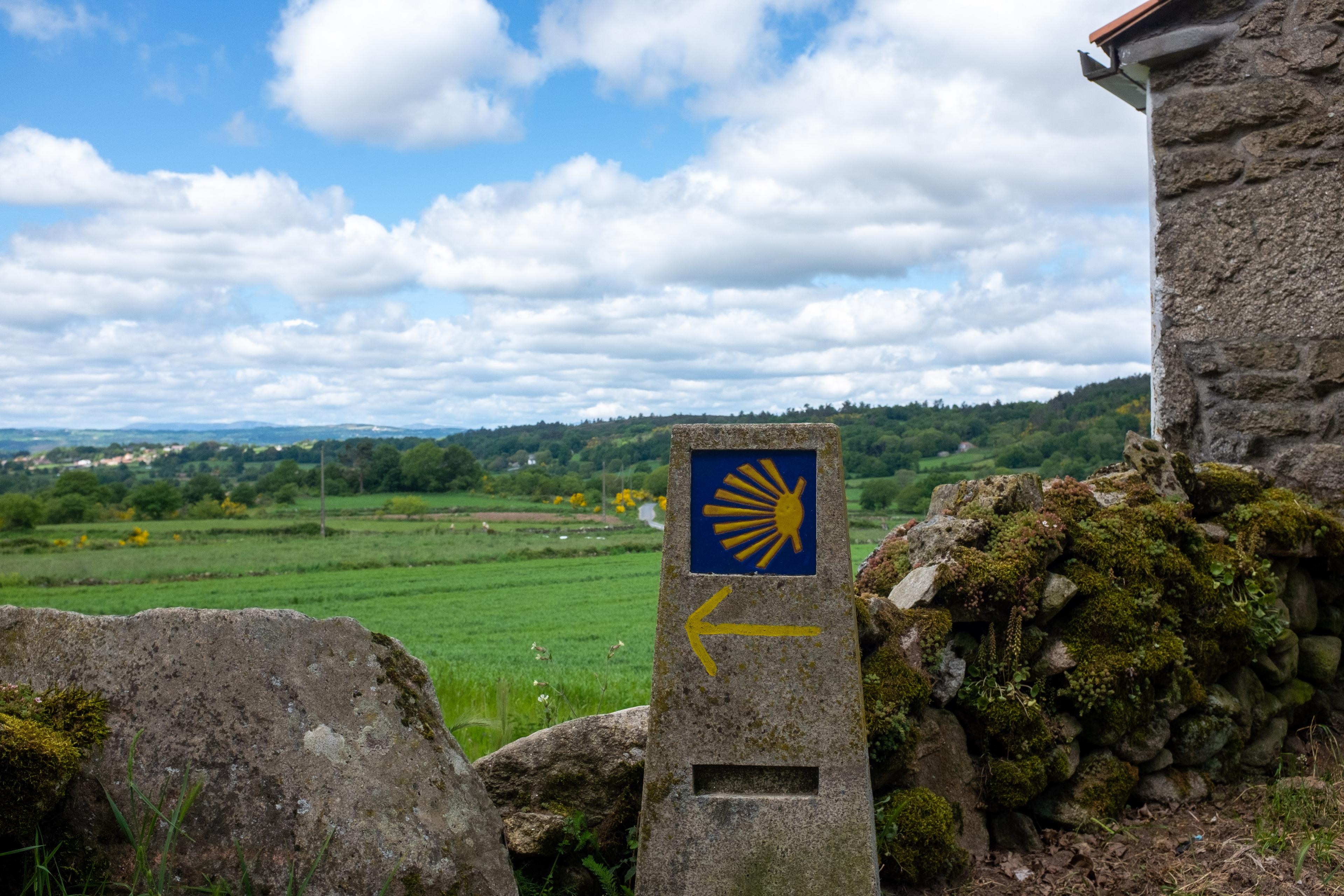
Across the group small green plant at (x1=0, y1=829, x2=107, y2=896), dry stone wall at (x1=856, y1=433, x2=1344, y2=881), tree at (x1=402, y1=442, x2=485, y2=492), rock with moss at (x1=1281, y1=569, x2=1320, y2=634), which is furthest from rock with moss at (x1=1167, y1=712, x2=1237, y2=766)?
tree at (x1=402, y1=442, x2=485, y2=492)

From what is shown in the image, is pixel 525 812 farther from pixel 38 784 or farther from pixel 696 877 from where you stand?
pixel 38 784

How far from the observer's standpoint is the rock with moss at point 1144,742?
4520 millimetres

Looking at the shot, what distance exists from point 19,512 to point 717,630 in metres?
76.0

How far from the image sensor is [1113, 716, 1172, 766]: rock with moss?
4.52 m

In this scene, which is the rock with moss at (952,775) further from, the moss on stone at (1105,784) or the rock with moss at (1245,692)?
the rock with moss at (1245,692)

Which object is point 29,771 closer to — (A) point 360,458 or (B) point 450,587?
(B) point 450,587

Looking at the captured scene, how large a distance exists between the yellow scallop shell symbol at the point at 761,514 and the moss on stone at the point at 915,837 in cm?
120

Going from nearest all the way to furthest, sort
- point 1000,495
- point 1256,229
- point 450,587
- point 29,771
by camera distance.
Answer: point 29,771, point 1000,495, point 1256,229, point 450,587

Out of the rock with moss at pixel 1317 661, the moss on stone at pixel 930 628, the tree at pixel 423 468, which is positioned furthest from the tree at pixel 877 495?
the tree at pixel 423 468

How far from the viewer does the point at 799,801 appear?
327 cm

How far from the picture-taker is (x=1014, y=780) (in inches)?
163

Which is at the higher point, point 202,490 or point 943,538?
point 943,538

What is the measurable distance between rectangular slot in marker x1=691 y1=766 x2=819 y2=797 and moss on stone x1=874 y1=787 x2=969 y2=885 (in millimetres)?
541

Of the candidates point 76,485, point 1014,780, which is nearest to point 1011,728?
point 1014,780
